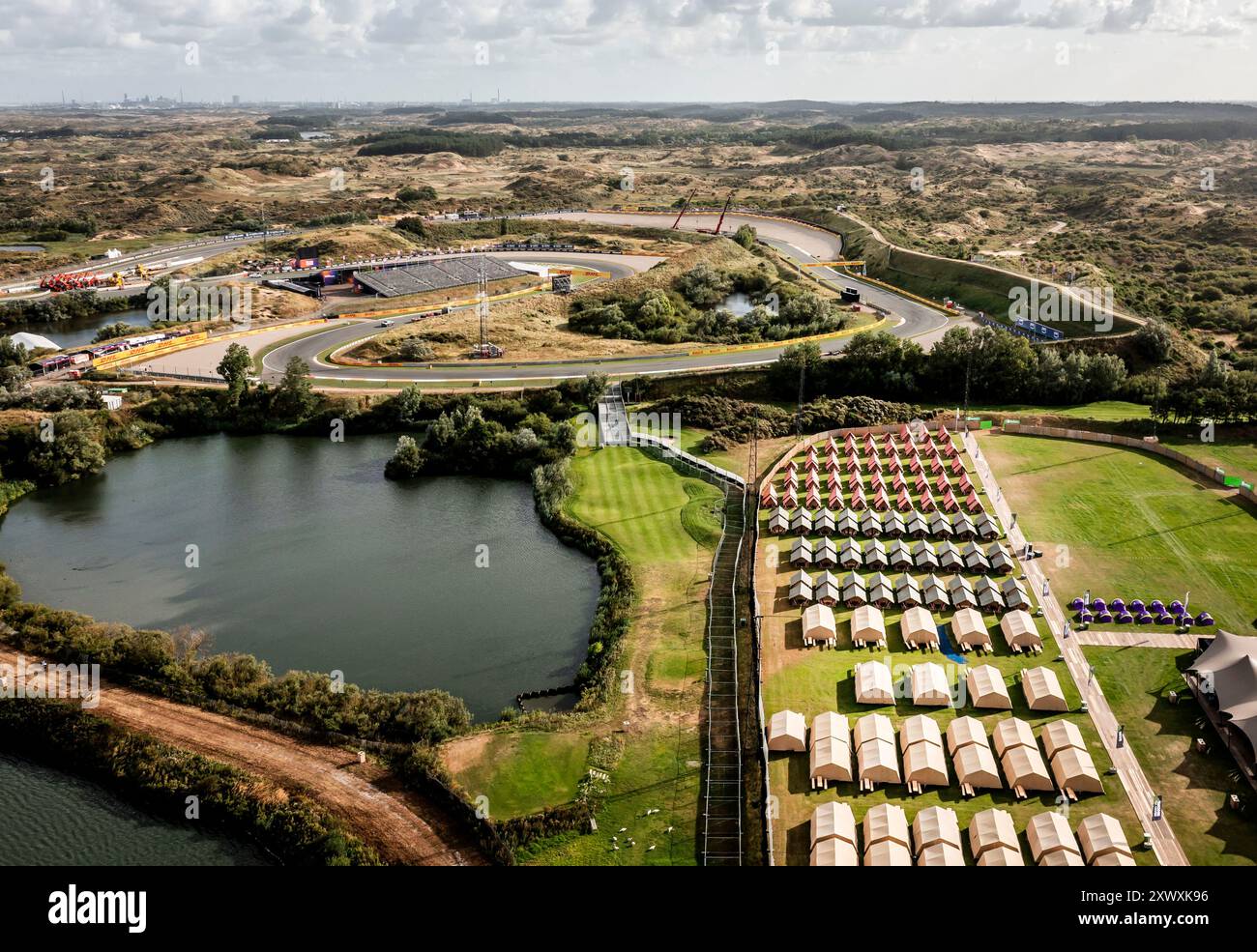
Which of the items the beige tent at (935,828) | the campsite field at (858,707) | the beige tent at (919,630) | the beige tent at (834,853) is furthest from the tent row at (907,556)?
the beige tent at (834,853)

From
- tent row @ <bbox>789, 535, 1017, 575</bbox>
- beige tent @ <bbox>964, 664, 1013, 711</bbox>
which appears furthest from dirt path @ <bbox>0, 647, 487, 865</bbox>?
tent row @ <bbox>789, 535, 1017, 575</bbox>

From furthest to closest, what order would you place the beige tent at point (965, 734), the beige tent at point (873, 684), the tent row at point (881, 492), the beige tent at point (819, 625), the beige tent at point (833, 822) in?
the tent row at point (881, 492) < the beige tent at point (819, 625) < the beige tent at point (873, 684) < the beige tent at point (965, 734) < the beige tent at point (833, 822)

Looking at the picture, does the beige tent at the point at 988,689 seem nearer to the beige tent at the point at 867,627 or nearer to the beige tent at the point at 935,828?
the beige tent at the point at 867,627

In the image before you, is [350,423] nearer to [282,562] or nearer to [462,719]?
[282,562]

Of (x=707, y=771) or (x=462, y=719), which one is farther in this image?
(x=462, y=719)

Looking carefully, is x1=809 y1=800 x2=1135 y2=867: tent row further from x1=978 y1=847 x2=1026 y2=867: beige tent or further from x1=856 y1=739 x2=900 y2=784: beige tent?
x1=856 y1=739 x2=900 y2=784: beige tent

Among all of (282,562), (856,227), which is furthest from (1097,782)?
(856,227)
